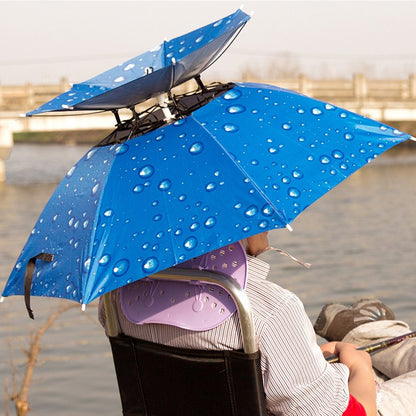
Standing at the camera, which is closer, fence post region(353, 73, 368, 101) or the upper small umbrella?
the upper small umbrella

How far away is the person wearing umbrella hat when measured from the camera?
2273mm

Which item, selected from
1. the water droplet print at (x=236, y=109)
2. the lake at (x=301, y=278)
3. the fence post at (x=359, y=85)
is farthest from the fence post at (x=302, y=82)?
the water droplet print at (x=236, y=109)

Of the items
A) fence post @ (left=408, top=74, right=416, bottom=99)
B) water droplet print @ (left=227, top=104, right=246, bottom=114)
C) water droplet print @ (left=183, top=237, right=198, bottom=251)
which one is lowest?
fence post @ (left=408, top=74, right=416, bottom=99)

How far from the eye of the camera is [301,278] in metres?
10.1

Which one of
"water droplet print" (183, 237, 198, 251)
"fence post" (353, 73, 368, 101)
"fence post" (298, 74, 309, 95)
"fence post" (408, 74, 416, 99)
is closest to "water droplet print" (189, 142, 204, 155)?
"water droplet print" (183, 237, 198, 251)

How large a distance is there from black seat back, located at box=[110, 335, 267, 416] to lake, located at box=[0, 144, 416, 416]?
2442 mm

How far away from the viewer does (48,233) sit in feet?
8.72

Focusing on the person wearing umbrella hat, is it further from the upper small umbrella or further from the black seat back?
the upper small umbrella

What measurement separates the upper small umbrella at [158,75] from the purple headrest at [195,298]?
45 cm

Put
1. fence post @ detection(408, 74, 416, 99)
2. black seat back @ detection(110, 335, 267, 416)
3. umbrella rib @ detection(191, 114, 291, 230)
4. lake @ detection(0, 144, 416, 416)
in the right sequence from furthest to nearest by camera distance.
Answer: fence post @ detection(408, 74, 416, 99), lake @ detection(0, 144, 416, 416), black seat back @ detection(110, 335, 267, 416), umbrella rib @ detection(191, 114, 291, 230)

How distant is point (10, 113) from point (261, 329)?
108 ft

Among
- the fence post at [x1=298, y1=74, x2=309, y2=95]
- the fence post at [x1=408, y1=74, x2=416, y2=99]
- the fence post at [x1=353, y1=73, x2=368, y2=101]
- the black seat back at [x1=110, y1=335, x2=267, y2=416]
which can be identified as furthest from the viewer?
the fence post at [x1=408, y1=74, x2=416, y2=99]

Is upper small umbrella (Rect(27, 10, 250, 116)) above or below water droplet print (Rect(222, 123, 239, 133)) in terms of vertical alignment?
above

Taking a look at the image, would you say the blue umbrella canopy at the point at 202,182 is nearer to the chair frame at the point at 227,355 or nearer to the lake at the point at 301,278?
the chair frame at the point at 227,355
